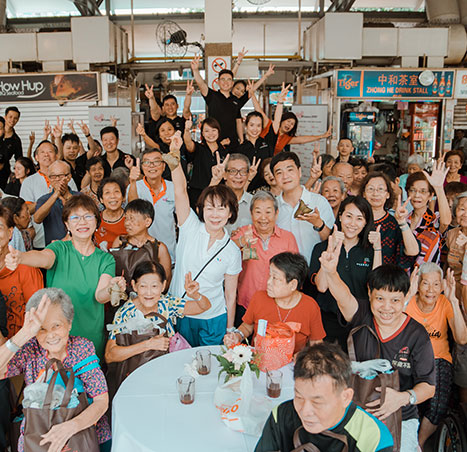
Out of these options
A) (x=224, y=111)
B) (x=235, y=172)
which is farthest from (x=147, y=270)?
(x=224, y=111)

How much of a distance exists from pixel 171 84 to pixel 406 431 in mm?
12002

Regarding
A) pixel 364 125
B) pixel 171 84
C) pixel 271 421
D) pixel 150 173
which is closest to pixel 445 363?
pixel 271 421

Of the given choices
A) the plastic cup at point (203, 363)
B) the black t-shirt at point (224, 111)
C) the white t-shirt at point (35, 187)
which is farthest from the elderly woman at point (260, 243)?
the black t-shirt at point (224, 111)

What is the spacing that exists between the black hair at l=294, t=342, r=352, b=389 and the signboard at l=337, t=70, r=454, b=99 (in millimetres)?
7634

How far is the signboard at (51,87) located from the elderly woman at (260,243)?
6586 mm

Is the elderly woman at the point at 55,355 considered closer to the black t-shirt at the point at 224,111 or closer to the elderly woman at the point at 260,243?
the elderly woman at the point at 260,243

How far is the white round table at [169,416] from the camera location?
6.55ft

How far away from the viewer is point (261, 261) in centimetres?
332

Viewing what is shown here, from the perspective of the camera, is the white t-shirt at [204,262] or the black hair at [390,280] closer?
the black hair at [390,280]

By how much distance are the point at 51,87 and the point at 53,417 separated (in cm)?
802

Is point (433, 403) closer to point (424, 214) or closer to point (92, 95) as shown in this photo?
point (424, 214)

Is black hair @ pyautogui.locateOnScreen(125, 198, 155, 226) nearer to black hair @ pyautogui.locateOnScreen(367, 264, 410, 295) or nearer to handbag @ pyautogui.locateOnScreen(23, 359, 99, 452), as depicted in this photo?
handbag @ pyautogui.locateOnScreen(23, 359, 99, 452)

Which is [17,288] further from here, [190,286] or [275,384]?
[275,384]

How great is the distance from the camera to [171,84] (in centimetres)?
1317
